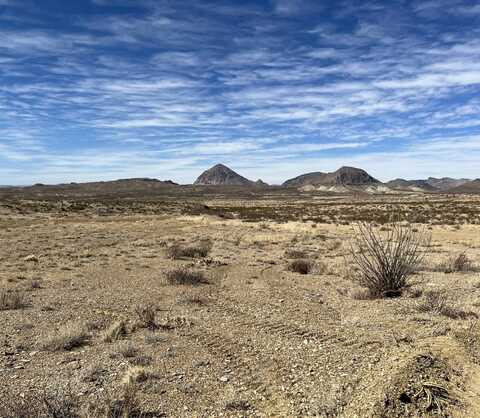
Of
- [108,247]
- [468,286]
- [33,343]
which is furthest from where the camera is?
[108,247]

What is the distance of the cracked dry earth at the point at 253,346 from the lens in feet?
18.0

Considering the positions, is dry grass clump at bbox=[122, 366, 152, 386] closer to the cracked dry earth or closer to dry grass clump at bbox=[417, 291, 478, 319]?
the cracked dry earth

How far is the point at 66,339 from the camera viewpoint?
7566 mm

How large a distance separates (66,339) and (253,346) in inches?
127

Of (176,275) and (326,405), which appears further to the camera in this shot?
(176,275)

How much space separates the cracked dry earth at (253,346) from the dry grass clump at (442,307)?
0.17m

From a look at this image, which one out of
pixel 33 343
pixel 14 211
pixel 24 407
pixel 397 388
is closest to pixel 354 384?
pixel 397 388

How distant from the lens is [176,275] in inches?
523

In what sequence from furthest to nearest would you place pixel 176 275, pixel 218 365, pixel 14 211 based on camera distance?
pixel 14 211 < pixel 176 275 < pixel 218 365

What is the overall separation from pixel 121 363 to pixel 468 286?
9.51 meters

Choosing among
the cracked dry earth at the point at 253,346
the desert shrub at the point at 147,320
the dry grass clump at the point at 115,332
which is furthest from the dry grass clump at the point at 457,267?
the dry grass clump at the point at 115,332

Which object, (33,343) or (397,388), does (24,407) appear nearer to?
(33,343)

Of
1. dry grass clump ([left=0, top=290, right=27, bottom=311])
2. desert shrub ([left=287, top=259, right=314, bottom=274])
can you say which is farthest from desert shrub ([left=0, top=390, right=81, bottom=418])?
desert shrub ([left=287, top=259, right=314, bottom=274])

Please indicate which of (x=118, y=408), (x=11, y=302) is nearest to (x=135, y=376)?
(x=118, y=408)
